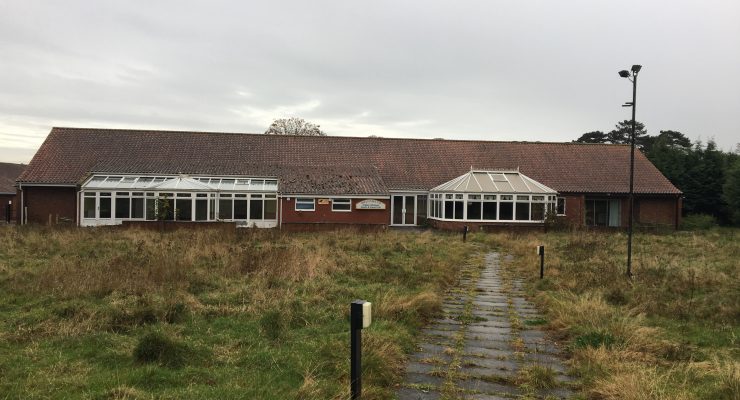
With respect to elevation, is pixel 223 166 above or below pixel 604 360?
above

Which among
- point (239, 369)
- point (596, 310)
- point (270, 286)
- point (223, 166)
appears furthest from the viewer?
point (223, 166)

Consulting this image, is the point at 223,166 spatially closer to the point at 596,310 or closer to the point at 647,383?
the point at 596,310

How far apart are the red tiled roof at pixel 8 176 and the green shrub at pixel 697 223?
49.3 m

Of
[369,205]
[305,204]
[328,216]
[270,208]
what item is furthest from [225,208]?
[369,205]

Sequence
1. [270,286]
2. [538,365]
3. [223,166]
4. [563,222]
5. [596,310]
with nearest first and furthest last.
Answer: [538,365] → [596,310] → [270,286] → [563,222] → [223,166]

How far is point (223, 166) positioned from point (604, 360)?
2991cm

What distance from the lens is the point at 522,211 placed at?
100 feet

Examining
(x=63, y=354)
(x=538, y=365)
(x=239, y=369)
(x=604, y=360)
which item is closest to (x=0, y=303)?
(x=63, y=354)

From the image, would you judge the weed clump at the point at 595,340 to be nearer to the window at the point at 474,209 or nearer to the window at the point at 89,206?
the window at the point at 474,209

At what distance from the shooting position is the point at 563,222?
29859 mm

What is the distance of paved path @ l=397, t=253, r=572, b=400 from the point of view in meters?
5.20

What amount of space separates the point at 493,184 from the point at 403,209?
5878 millimetres

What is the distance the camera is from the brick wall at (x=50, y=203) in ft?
96.6

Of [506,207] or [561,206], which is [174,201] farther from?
[561,206]
